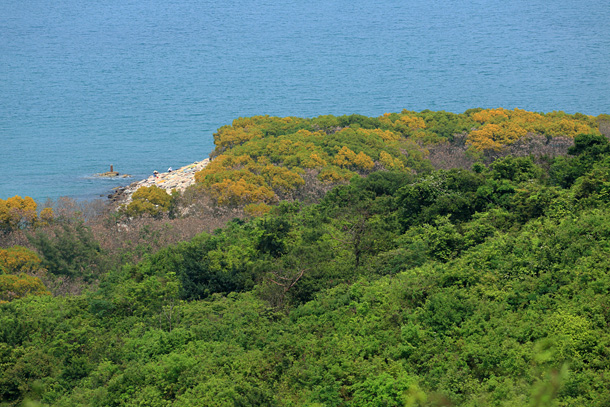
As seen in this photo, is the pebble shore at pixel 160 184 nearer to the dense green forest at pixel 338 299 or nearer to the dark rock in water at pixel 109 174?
the dark rock in water at pixel 109 174

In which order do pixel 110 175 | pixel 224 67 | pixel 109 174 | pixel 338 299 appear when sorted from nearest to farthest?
pixel 338 299 → pixel 110 175 → pixel 109 174 → pixel 224 67

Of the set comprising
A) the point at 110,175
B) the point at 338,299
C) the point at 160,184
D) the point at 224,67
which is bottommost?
the point at 338,299

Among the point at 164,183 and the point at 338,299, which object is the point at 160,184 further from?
the point at 338,299

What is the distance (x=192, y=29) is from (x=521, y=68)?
188 feet

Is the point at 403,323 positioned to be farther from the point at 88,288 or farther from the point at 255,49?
the point at 255,49

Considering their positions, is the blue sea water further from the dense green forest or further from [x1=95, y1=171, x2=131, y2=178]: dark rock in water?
the dense green forest

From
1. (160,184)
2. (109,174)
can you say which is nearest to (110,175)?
(109,174)

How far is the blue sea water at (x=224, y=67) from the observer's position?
219ft

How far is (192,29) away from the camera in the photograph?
11350cm

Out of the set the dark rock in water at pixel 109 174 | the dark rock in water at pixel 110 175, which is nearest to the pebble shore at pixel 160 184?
the dark rock in water at pixel 110 175

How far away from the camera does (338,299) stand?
16.0 metres

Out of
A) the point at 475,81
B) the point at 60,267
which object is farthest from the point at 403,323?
the point at 475,81

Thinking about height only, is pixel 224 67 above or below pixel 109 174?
above

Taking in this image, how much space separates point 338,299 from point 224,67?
85134mm
